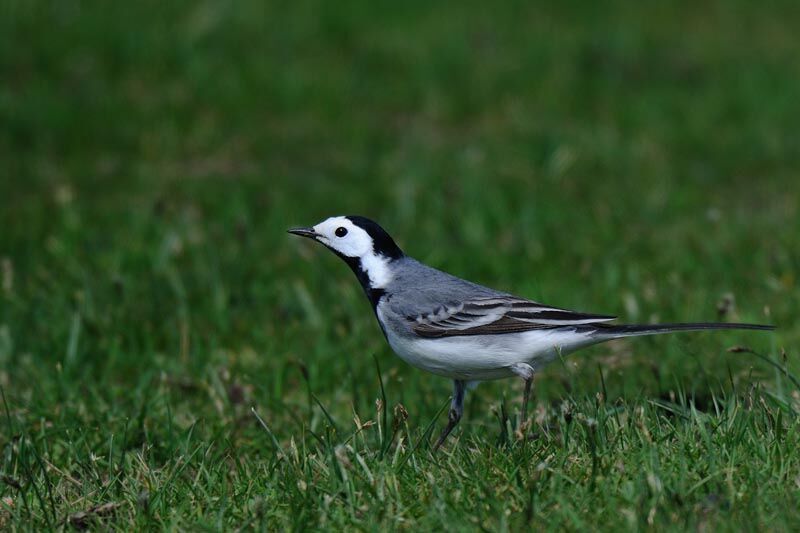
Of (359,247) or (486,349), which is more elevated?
(359,247)

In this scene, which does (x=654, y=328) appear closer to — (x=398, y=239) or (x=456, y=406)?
(x=456, y=406)

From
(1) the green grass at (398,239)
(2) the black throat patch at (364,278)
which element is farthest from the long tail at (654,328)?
(2) the black throat patch at (364,278)

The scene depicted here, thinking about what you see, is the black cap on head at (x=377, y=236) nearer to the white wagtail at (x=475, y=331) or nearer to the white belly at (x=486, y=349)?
the white wagtail at (x=475, y=331)

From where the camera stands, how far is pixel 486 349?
469cm

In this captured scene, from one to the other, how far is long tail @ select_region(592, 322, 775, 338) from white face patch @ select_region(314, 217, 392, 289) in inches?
40.3

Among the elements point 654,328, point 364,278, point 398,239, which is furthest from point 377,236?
point 398,239

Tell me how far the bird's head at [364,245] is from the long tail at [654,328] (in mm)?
1022

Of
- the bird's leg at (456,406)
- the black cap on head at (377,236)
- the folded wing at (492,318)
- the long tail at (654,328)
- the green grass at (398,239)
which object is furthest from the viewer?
the black cap on head at (377,236)

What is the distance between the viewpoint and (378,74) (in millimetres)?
10625

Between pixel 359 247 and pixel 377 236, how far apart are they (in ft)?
0.34

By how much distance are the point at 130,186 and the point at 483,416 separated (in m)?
4.33

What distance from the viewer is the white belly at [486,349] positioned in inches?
184

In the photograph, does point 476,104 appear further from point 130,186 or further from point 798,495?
point 798,495

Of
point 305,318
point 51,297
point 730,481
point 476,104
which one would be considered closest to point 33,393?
point 51,297
